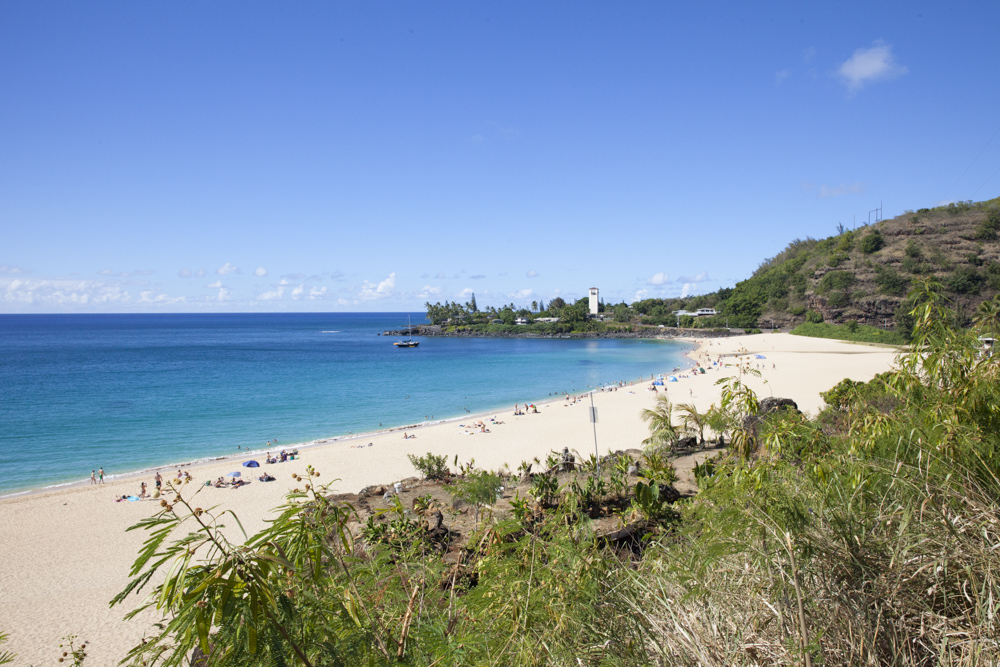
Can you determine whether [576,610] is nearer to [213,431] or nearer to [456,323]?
[213,431]

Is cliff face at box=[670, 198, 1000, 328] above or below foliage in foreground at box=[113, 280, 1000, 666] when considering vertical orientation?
above

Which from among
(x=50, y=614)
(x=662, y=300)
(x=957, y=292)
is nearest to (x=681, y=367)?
(x=957, y=292)

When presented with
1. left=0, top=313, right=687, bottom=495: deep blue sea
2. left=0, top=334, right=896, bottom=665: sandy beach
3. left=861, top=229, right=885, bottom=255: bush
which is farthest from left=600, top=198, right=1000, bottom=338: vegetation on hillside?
left=0, top=334, right=896, bottom=665: sandy beach

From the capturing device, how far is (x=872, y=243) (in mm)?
79875

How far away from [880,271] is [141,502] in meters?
88.2

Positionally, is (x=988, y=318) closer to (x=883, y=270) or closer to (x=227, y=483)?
(x=227, y=483)

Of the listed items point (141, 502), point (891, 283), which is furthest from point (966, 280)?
point (141, 502)

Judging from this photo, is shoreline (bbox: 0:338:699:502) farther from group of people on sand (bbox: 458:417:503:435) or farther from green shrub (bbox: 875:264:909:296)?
green shrub (bbox: 875:264:909:296)

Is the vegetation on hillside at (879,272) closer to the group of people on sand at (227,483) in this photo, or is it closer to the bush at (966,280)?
the bush at (966,280)

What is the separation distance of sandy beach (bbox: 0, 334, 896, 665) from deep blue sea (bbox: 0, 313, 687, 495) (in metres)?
3.80

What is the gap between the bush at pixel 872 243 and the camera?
3142 inches

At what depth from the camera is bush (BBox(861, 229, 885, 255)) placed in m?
79.8

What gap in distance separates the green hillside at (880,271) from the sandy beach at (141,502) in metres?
42.2

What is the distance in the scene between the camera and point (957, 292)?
206ft
